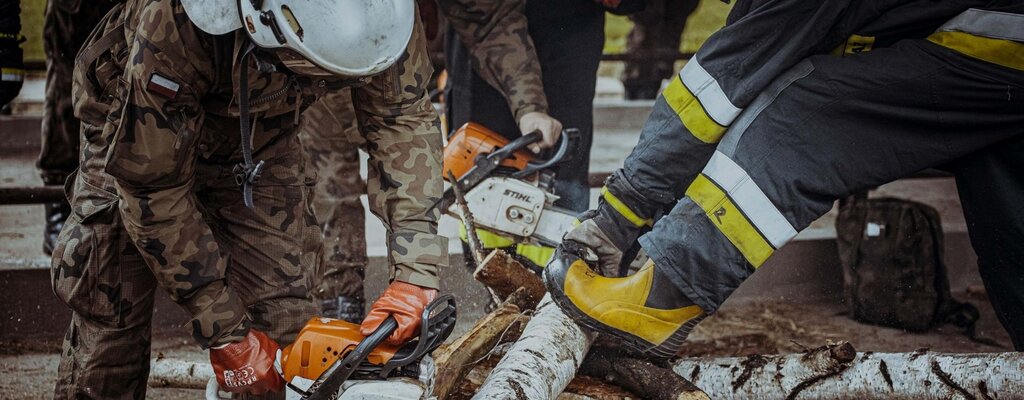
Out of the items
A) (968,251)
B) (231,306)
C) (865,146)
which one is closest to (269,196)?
(231,306)

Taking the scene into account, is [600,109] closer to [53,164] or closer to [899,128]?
[53,164]

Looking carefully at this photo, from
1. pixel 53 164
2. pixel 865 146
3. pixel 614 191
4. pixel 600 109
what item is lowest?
pixel 600 109

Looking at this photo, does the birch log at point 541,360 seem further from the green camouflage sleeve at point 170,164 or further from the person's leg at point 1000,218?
the person's leg at point 1000,218

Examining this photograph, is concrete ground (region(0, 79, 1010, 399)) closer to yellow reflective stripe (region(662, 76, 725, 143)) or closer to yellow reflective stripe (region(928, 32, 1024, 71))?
yellow reflective stripe (region(662, 76, 725, 143))

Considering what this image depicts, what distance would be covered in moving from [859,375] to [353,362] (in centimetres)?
138

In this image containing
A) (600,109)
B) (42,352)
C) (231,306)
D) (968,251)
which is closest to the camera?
(231,306)

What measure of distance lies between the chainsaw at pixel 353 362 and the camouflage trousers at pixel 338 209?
63.9 inches

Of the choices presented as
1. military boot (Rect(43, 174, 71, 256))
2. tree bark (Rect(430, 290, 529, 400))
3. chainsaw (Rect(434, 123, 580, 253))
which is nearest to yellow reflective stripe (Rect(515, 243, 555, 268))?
chainsaw (Rect(434, 123, 580, 253))

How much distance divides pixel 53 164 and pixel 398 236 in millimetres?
2583

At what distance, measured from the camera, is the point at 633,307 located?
7.84ft

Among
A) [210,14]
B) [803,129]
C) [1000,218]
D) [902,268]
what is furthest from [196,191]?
[902,268]

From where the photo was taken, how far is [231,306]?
2104 mm

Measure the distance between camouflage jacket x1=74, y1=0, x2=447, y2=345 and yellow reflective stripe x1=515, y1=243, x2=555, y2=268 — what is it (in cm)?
111

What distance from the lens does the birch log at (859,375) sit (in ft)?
7.52
